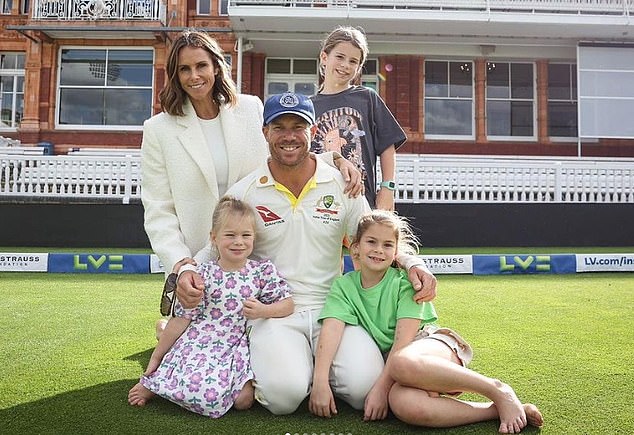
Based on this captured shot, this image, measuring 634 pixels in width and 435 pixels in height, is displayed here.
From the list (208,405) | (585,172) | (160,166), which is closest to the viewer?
(208,405)

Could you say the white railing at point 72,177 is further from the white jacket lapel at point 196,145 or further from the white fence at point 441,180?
the white jacket lapel at point 196,145

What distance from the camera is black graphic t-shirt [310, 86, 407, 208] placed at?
3.10m

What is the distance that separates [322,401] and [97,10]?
1426 cm

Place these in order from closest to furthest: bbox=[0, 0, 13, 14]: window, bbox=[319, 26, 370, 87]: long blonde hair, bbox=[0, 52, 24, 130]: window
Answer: bbox=[319, 26, 370, 87]: long blonde hair → bbox=[0, 52, 24, 130]: window → bbox=[0, 0, 13, 14]: window

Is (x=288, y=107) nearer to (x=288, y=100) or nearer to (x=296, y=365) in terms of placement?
(x=288, y=100)

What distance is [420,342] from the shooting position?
222 cm

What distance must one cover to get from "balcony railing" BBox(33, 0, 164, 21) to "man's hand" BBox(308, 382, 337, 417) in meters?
13.7

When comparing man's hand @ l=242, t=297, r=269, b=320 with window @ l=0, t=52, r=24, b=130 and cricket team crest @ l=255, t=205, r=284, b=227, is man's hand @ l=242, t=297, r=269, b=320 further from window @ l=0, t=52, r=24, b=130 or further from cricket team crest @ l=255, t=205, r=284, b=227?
window @ l=0, t=52, r=24, b=130

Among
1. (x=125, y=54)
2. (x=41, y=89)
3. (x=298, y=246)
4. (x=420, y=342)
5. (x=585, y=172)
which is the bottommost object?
A: (x=420, y=342)

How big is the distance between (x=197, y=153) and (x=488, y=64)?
530 inches

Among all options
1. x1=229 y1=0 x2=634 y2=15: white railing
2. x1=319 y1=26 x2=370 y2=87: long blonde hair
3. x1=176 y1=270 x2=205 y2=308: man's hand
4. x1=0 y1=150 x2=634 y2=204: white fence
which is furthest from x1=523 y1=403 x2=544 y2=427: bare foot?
x1=229 y1=0 x2=634 y2=15: white railing

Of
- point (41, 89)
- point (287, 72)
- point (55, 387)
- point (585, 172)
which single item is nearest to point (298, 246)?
point (55, 387)

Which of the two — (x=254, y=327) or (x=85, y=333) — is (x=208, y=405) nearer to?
(x=254, y=327)

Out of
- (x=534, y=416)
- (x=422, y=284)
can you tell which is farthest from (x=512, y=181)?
(x=534, y=416)
